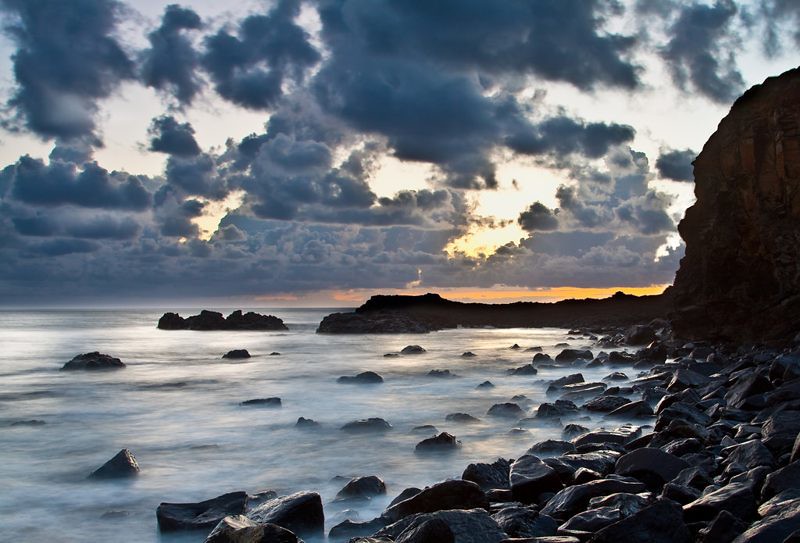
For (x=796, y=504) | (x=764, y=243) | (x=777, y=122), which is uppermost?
(x=777, y=122)

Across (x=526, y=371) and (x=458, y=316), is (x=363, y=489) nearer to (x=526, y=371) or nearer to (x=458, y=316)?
(x=526, y=371)

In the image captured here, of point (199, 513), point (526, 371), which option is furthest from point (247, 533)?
point (526, 371)

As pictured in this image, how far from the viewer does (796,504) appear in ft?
12.3

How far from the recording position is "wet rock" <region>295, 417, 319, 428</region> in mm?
12125

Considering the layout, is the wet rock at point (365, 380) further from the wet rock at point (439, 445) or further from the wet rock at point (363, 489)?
the wet rock at point (363, 489)

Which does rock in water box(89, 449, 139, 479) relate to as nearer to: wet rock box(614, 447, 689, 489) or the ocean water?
the ocean water

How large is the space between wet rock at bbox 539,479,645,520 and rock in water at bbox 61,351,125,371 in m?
24.3

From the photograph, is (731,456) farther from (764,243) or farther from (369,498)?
(764,243)

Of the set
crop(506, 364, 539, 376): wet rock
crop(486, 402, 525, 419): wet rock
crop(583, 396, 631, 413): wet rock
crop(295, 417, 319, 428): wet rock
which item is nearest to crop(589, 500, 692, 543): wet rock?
crop(583, 396, 631, 413): wet rock

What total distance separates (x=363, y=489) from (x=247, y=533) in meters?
2.81

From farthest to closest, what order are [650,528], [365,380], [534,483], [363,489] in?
[365,380] → [363,489] → [534,483] → [650,528]

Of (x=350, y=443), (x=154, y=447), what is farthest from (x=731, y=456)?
(x=154, y=447)

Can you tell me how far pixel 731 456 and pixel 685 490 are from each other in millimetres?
1437

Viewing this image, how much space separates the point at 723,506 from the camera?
4254 mm
